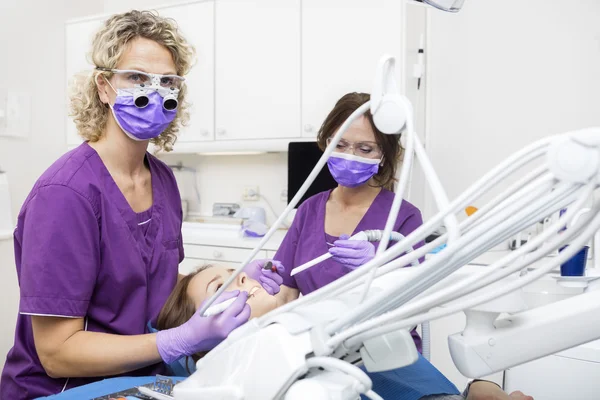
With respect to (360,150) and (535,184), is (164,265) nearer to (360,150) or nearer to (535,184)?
(360,150)

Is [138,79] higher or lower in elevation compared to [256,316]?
higher

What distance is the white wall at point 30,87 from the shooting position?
326 cm

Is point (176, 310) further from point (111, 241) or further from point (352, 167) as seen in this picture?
point (352, 167)

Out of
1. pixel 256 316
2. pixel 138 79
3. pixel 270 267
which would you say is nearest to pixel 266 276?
pixel 270 267

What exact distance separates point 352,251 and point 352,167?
0.48 meters

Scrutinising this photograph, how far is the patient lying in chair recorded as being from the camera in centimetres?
104

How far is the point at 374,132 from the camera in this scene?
1.79m

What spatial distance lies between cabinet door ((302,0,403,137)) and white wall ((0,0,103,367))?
1.84m

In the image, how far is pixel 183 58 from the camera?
1428 millimetres

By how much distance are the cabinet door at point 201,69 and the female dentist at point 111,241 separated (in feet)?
5.99

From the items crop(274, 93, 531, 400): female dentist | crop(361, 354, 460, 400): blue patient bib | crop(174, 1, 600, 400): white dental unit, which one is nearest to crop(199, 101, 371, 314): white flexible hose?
crop(174, 1, 600, 400): white dental unit

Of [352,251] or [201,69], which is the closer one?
[352,251]

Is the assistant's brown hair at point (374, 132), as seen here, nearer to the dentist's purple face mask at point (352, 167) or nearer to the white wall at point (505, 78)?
the dentist's purple face mask at point (352, 167)

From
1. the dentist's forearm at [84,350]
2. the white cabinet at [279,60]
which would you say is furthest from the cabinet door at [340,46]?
the dentist's forearm at [84,350]
